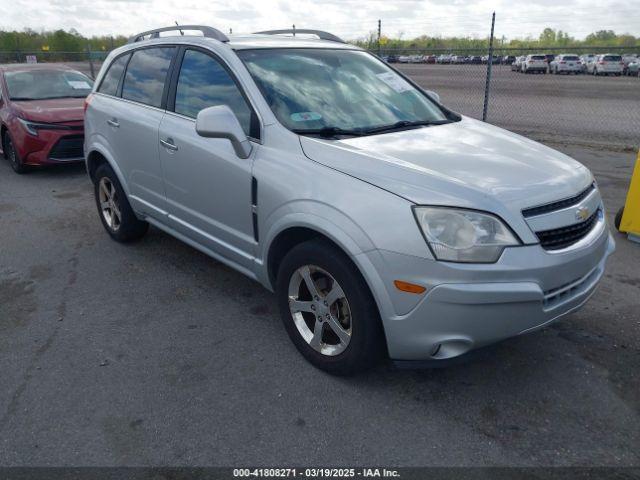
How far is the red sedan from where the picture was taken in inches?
311

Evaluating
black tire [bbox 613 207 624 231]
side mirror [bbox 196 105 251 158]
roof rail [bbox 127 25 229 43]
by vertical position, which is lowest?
black tire [bbox 613 207 624 231]

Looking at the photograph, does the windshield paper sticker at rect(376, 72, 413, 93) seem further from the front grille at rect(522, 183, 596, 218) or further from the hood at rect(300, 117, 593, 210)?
the front grille at rect(522, 183, 596, 218)

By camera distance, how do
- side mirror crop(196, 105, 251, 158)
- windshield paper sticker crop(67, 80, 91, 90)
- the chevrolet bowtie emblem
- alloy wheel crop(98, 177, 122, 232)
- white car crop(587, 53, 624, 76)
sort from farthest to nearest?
white car crop(587, 53, 624, 76), windshield paper sticker crop(67, 80, 91, 90), alloy wheel crop(98, 177, 122, 232), side mirror crop(196, 105, 251, 158), the chevrolet bowtie emblem

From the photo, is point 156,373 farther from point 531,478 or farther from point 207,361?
point 531,478

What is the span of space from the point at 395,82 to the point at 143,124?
197 centimetres

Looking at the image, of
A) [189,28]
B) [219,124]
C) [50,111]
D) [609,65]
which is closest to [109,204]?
[189,28]

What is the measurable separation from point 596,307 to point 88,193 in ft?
20.3

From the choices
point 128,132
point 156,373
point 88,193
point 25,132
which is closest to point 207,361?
point 156,373

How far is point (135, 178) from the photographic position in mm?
4617

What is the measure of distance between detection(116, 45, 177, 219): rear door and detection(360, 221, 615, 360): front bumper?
2366 mm

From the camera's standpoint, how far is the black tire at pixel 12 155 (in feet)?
27.3

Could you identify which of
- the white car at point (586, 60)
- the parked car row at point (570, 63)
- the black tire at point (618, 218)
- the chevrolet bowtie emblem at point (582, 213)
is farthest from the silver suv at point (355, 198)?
the white car at point (586, 60)

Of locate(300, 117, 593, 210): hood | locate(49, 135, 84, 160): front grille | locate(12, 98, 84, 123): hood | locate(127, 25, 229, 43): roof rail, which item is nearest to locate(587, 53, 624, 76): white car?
locate(12, 98, 84, 123): hood

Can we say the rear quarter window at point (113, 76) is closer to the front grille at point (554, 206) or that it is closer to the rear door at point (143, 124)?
the rear door at point (143, 124)
